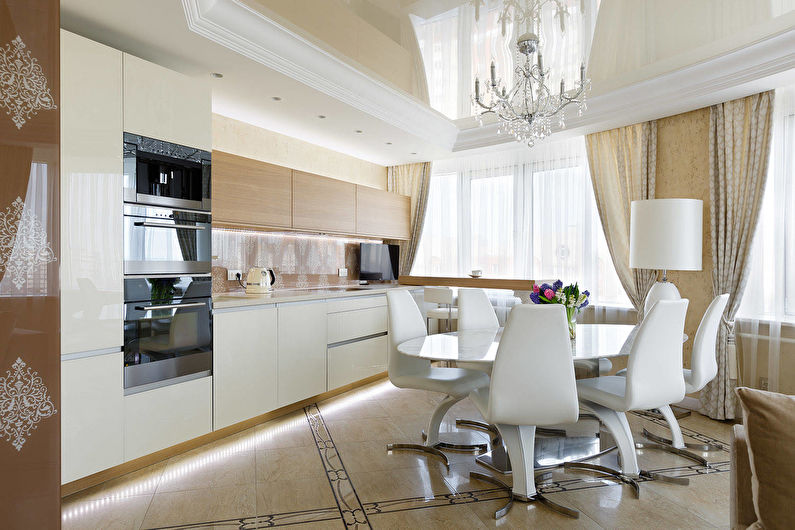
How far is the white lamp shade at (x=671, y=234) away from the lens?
11.3 feet

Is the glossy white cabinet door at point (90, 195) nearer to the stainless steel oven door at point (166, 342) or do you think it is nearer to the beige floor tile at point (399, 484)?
the stainless steel oven door at point (166, 342)

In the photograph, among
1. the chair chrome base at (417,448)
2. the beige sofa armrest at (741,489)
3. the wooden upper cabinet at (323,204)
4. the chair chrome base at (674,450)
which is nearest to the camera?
the beige sofa armrest at (741,489)

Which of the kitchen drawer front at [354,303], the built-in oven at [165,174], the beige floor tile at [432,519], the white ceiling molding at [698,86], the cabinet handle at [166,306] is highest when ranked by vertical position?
the white ceiling molding at [698,86]

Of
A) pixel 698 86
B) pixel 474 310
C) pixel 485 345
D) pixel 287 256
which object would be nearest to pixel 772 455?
pixel 485 345

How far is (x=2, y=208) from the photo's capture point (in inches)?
49.8

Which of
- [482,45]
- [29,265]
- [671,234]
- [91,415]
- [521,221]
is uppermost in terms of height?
[482,45]

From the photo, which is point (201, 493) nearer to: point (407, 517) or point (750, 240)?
point (407, 517)

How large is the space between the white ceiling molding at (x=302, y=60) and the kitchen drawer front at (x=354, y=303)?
5.64ft

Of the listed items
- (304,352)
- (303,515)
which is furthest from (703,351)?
(304,352)

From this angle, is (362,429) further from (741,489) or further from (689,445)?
(741,489)

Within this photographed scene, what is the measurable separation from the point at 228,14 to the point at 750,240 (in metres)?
4.12

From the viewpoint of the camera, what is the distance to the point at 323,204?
4633 mm

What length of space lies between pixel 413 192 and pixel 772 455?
17.1ft

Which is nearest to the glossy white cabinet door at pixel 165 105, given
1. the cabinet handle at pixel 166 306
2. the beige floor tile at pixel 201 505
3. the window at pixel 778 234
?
the cabinet handle at pixel 166 306
